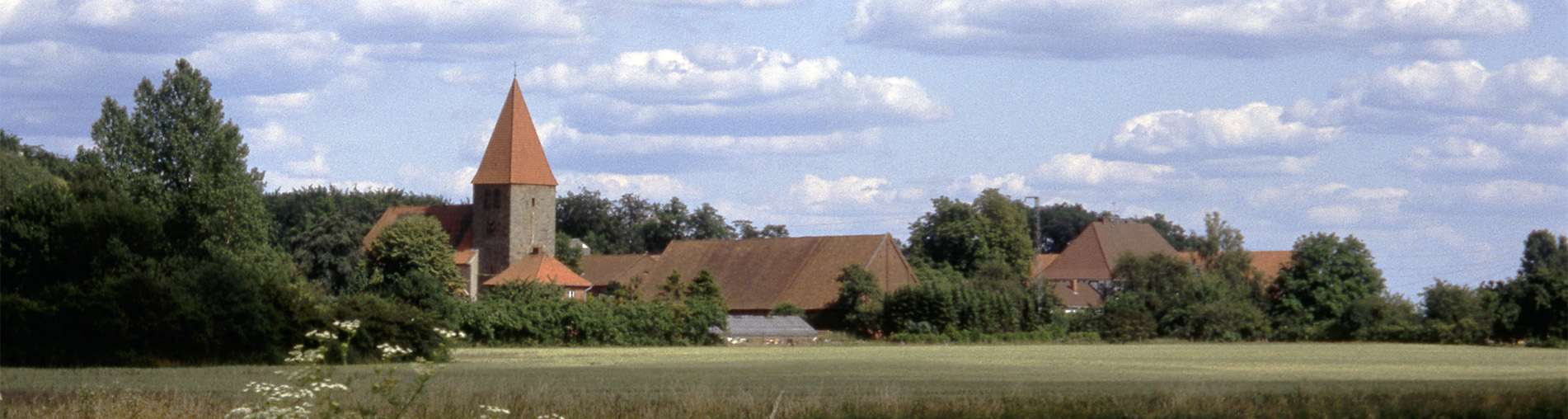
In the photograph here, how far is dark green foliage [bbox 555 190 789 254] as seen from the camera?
4375 inches

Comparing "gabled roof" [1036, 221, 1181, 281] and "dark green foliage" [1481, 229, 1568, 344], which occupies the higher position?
"gabled roof" [1036, 221, 1181, 281]

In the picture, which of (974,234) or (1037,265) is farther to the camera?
(974,234)

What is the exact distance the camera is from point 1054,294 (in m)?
63.5

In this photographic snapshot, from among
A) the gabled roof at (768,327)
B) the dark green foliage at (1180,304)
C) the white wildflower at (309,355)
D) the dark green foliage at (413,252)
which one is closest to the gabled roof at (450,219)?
the dark green foliage at (413,252)

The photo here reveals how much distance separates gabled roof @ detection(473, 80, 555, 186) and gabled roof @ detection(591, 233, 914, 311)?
1614 centimetres

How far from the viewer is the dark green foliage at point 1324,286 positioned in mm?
60125

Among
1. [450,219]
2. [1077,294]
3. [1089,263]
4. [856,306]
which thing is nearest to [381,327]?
[856,306]

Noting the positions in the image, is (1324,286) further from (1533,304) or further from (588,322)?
(588,322)

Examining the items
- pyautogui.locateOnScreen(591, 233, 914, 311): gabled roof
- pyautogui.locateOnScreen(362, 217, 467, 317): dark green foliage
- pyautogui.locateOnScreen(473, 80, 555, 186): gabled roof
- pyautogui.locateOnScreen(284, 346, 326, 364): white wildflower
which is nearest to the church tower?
pyautogui.locateOnScreen(473, 80, 555, 186): gabled roof

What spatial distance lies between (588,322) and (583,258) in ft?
154

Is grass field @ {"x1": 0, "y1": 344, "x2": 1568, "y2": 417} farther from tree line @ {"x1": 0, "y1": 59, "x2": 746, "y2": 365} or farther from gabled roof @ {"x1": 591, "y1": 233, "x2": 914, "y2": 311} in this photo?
gabled roof @ {"x1": 591, "y1": 233, "x2": 914, "y2": 311}

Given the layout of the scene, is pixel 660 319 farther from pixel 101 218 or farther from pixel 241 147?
pixel 101 218

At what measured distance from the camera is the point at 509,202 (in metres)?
89.8

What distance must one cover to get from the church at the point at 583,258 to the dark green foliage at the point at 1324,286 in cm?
1934
